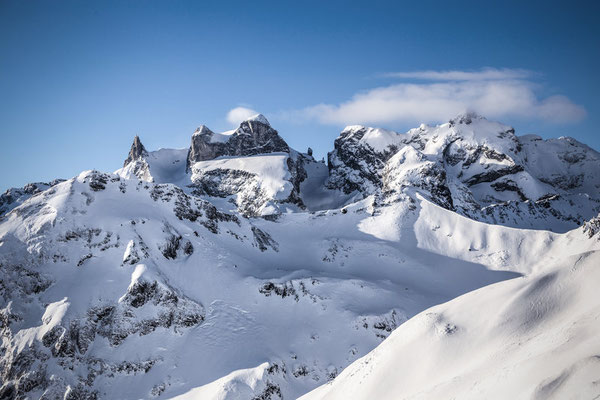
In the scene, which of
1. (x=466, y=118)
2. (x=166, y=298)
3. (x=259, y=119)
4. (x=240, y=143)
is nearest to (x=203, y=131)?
(x=240, y=143)

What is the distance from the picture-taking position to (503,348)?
1792 centimetres

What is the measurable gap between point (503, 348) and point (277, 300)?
2839 centimetres

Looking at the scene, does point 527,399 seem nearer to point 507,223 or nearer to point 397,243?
point 397,243

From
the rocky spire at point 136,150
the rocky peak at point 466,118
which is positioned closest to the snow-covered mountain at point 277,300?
the rocky peak at point 466,118

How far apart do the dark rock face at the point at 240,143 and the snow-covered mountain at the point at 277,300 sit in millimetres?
70919

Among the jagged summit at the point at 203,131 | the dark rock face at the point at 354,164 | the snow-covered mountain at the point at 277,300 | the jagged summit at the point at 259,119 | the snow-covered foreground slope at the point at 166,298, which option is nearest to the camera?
the snow-covered mountain at the point at 277,300

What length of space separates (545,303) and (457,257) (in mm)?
41572

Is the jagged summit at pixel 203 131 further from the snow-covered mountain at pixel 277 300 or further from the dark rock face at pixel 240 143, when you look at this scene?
the snow-covered mountain at pixel 277 300

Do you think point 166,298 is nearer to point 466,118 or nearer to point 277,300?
point 277,300

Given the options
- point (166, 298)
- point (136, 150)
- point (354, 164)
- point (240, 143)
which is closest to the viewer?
point (166, 298)

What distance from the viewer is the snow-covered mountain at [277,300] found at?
62.4 ft

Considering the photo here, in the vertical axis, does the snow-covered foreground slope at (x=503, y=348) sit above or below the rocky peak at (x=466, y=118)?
below

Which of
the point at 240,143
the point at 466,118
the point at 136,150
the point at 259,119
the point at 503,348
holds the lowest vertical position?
the point at 503,348

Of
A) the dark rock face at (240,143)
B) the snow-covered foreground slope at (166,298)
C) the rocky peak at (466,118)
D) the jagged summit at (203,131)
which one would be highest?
the jagged summit at (203,131)
